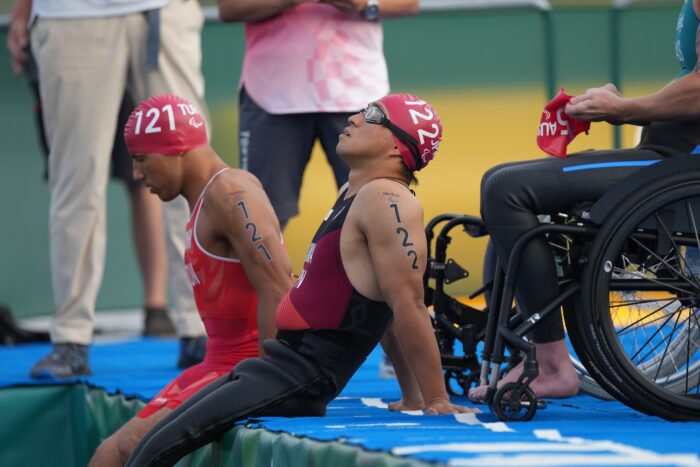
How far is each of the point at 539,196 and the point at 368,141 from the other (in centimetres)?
47

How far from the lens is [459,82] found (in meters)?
8.48

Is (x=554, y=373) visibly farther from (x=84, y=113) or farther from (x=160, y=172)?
(x=84, y=113)

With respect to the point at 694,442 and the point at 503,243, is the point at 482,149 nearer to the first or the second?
the point at 503,243

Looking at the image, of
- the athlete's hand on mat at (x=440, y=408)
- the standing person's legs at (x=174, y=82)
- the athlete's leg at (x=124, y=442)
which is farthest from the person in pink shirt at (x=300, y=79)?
the athlete's hand on mat at (x=440, y=408)

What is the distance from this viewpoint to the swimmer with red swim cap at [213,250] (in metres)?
4.08

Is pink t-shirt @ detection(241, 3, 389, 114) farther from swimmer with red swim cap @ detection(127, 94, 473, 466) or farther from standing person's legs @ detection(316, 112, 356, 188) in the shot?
swimmer with red swim cap @ detection(127, 94, 473, 466)

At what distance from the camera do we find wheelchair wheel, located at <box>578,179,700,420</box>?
11.8 ft

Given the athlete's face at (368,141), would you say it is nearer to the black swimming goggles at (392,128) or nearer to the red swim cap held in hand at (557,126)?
the black swimming goggles at (392,128)

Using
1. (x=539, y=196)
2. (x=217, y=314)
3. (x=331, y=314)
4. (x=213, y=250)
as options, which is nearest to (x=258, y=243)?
(x=213, y=250)

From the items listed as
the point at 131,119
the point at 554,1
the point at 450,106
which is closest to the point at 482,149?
the point at 450,106

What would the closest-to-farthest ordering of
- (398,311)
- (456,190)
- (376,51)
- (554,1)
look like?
(398,311)
(376,51)
(456,190)
(554,1)

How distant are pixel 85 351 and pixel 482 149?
3263 mm

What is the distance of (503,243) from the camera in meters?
3.76

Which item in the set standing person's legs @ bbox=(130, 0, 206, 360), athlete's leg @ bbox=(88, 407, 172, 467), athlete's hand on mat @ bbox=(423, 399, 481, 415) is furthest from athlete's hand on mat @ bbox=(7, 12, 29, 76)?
athlete's hand on mat @ bbox=(423, 399, 481, 415)
